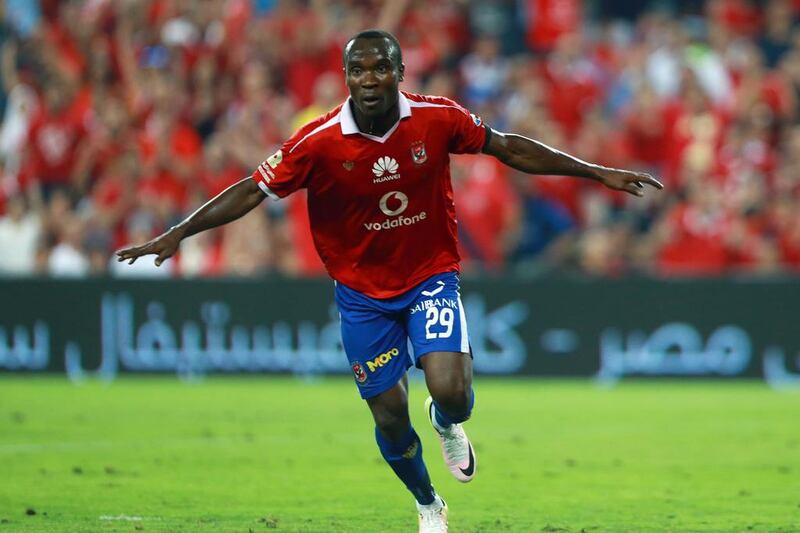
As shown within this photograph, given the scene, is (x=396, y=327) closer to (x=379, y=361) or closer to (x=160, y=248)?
(x=379, y=361)

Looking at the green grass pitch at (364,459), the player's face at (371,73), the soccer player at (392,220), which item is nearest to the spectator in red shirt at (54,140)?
the green grass pitch at (364,459)

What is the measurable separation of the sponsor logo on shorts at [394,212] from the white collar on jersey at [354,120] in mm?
290

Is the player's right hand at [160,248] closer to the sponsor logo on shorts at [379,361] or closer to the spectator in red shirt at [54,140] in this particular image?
the sponsor logo on shorts at [379,361]

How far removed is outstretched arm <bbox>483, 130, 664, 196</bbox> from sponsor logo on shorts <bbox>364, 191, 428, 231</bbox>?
520mm

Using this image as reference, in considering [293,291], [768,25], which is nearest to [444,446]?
[293,291]

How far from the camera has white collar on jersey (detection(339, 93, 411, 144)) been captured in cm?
712

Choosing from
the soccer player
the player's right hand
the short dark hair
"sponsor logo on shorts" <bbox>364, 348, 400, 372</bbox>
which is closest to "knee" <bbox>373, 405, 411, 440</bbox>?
the soccer player

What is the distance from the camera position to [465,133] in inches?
290

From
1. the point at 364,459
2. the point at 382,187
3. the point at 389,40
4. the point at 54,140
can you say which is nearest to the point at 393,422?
the point at 382,187

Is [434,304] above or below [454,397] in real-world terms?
above

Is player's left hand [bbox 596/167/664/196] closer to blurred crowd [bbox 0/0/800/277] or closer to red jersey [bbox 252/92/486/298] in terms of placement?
red jersey [bbox 252/92/486/298]

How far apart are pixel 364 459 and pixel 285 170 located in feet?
13.5

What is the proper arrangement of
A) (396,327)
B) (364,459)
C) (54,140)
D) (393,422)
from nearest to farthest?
1. (393,422)
2. (396,327)
3. (364,459)
4. (54,140)

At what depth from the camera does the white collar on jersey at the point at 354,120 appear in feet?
23.4
